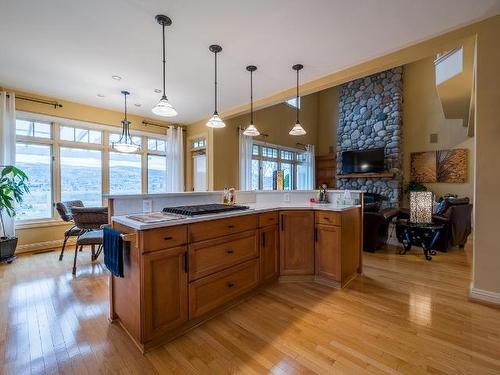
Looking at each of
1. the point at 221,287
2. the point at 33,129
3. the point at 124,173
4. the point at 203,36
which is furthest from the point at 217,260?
the point at 33,129

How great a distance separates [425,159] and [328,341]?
7069mm

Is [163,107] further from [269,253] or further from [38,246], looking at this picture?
[38,246]

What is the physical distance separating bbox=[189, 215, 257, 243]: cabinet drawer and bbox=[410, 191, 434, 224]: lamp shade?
2.92 meters

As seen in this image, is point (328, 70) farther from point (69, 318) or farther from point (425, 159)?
point (425, 159)

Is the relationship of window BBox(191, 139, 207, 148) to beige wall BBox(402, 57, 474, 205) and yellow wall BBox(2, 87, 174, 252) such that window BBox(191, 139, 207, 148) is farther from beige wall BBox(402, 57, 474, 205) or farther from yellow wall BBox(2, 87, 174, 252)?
beige wall BBox(402, 57, 474, 205)

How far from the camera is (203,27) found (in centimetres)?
245

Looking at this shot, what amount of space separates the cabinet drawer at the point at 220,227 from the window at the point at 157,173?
4.20 metres

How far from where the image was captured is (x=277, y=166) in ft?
23.9

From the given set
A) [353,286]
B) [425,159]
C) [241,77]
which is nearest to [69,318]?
[353,286]

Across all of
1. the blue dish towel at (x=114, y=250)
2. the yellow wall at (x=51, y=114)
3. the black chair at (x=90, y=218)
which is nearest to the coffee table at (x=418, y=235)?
the blue dish towel at (x=114, y=250)

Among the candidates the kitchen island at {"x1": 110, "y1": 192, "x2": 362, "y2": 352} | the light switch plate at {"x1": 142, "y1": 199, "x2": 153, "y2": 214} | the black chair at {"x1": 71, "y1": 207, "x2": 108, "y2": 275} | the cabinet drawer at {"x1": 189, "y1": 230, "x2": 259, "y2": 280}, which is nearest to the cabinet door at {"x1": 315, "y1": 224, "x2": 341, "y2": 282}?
the kitchen island at {"x1": 110, "y1": 192, "x2": 362, "y2": 352}

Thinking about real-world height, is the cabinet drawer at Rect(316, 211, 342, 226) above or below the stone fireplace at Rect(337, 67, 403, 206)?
below

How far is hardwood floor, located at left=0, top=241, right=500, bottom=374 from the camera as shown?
1.55 metres

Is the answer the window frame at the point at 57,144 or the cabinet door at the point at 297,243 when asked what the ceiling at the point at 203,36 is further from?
the cabinet door at the point at 297,243
